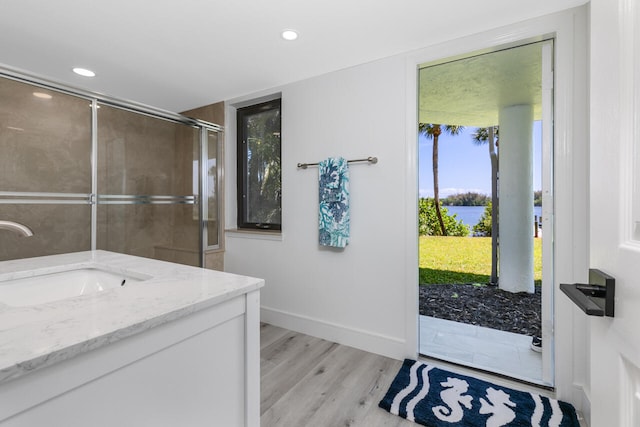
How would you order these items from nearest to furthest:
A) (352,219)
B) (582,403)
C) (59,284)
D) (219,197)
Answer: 1. (59,284)
2. (582,403)
3. (352,219)
4. (219,197)

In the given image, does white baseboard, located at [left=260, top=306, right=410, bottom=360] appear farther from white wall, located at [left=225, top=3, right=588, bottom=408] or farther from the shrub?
the shrub

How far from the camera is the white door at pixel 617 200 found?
0.47 metres

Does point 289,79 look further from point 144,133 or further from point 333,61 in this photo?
point 144,133

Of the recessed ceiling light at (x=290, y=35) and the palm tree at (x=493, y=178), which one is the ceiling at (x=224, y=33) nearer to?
the recessed ceiling light at (x=290, y=35)

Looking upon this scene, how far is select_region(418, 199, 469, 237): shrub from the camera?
12.8 ft

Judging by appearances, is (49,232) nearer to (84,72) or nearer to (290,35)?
(84,72)

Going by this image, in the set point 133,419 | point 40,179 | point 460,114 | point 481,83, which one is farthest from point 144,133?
point 460,114

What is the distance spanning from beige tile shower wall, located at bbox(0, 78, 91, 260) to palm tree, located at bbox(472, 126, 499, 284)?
384 centimetres

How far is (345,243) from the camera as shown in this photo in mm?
2262

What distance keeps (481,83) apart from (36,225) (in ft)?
12.7

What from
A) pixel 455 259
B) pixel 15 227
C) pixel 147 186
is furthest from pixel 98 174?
pixel 455 259

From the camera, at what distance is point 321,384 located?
1.83 metres

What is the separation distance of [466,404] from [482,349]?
2.55 ft

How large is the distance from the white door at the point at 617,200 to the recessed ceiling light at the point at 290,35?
1570 millimetres
